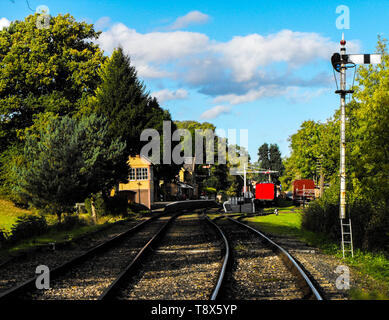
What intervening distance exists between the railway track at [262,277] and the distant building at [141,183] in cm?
3162

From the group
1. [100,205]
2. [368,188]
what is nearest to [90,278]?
[368,188]

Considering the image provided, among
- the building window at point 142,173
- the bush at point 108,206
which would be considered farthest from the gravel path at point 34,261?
the building window at point 142,173

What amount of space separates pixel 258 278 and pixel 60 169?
50.2 feet

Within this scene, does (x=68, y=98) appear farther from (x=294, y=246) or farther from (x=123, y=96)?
(x=294, y=246)

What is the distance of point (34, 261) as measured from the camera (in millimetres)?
13375

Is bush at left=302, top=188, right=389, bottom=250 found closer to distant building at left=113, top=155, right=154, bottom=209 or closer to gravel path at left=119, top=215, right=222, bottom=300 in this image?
gravel path at left=119, top=215, right=222, bottom=300

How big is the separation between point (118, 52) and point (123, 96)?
407 centimetres

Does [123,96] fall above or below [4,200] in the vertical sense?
above

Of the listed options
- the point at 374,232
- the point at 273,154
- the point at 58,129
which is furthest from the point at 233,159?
the point at 374,232

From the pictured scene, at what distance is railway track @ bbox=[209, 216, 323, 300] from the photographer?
8.85m

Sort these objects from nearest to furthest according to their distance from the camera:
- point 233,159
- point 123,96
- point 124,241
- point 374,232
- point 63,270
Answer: point 63,270
point 374,232
point 124,241
point 123,96
point 233,159

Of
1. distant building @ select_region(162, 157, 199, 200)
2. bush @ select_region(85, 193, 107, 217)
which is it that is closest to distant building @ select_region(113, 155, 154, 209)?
bush @ select_region(85, 193, 107, 217)

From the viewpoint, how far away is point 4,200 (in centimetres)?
4225

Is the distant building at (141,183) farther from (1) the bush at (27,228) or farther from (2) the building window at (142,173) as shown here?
(1) the bush at (27,228)
